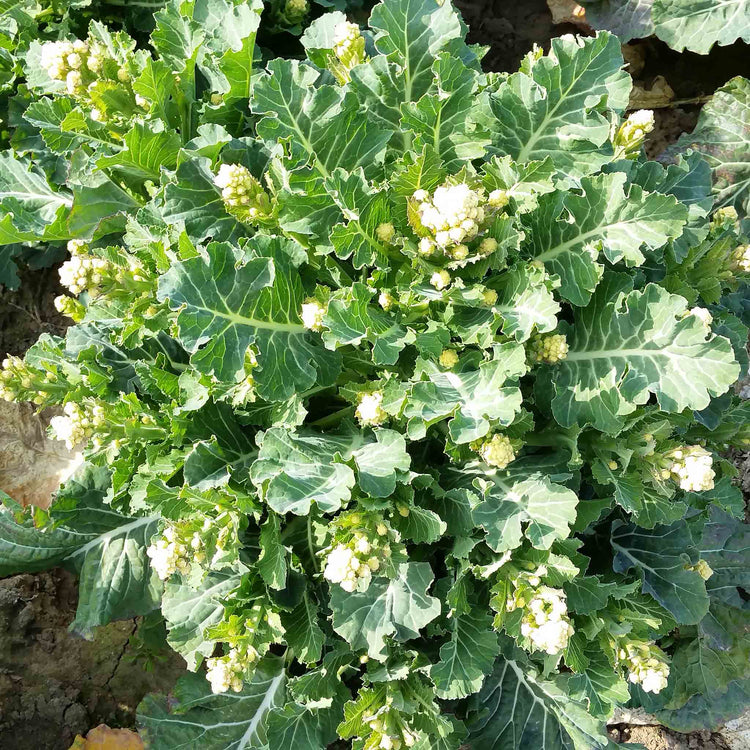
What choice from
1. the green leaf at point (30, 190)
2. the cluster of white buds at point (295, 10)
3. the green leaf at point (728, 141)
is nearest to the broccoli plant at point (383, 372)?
the green leaf at point (30, 190)

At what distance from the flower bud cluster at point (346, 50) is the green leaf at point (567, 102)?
0.63 m

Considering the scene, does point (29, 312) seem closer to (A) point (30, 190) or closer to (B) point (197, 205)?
(A) point (30, 190)

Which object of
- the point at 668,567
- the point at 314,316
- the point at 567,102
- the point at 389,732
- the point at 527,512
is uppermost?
the point at 567,102

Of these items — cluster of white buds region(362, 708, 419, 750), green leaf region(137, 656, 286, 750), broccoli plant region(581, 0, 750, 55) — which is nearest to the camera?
cluster of white buds region(362, 708, 419, 750)

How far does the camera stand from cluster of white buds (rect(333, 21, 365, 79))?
9.96 feet

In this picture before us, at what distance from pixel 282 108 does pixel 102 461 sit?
187 cm

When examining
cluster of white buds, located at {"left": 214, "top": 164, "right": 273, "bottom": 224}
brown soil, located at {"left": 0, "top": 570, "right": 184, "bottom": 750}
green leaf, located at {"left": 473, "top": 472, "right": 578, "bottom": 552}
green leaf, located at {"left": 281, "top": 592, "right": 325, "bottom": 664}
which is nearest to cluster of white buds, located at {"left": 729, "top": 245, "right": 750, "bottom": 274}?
green leaf, located at {"left": 473, "top": 472, "right": 578, "bottom": 552}

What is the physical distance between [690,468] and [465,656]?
4.22ft

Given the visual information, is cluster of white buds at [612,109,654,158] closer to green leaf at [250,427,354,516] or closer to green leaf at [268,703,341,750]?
green leaf at [250,427,354,516]

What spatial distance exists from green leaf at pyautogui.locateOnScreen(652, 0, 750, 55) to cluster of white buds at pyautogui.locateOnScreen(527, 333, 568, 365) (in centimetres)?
278

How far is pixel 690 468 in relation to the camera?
2625 millimetres

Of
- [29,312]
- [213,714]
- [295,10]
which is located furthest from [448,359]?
[29,312]

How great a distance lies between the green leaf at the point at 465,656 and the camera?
9.67ft

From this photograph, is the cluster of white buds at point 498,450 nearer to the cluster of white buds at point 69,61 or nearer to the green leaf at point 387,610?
the green leaf at point 387,610
